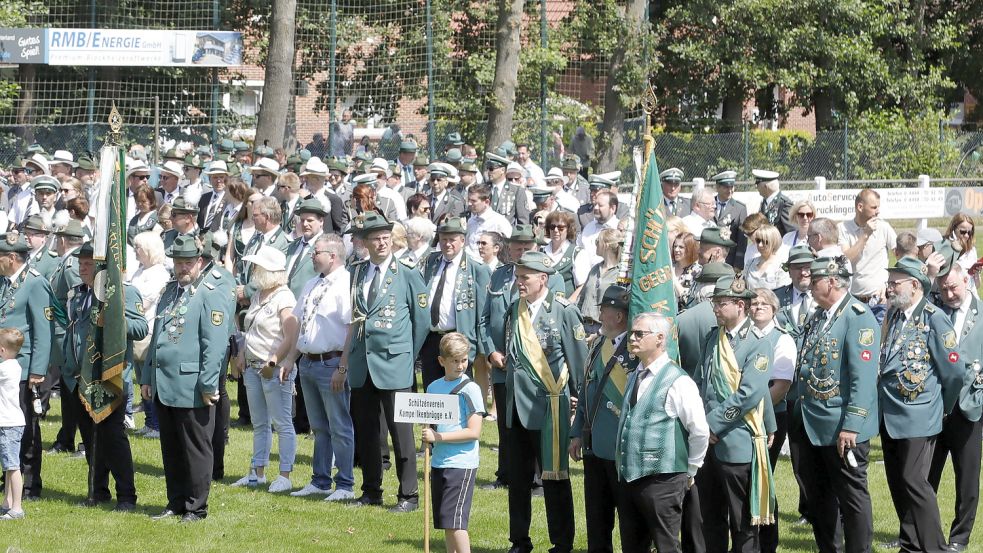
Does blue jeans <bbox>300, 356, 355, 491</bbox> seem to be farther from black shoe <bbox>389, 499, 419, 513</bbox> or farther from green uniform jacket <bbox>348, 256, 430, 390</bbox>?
black shoe <bbox>389, 499, 419, 513</bbox>

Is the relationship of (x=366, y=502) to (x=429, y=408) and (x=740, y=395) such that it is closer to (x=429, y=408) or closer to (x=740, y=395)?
(x=429, y=408)

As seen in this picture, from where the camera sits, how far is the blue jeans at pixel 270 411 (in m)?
10.2

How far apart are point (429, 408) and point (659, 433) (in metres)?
1.43

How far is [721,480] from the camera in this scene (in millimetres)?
7621

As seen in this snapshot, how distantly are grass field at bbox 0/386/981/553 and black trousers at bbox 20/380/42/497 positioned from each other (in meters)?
0.15

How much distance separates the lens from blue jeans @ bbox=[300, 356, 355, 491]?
9961 mm

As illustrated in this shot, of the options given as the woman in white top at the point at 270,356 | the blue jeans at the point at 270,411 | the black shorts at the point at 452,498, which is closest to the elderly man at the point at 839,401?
the black shorts at the point at 452,498

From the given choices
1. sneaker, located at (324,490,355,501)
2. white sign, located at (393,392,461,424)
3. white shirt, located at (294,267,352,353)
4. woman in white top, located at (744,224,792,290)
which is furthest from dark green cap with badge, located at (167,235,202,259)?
woman in white top, located at (744,224,792,290)

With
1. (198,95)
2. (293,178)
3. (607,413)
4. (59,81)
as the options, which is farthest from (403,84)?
(607,413)

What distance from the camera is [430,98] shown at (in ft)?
81.7

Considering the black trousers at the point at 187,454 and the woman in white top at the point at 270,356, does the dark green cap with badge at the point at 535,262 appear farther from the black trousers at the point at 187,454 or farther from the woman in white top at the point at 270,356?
the black trousers at the point at 187,454

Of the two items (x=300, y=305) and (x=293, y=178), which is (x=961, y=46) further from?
(x=300, y=305)

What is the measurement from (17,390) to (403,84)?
17.2m

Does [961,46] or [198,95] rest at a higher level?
[961,46]
